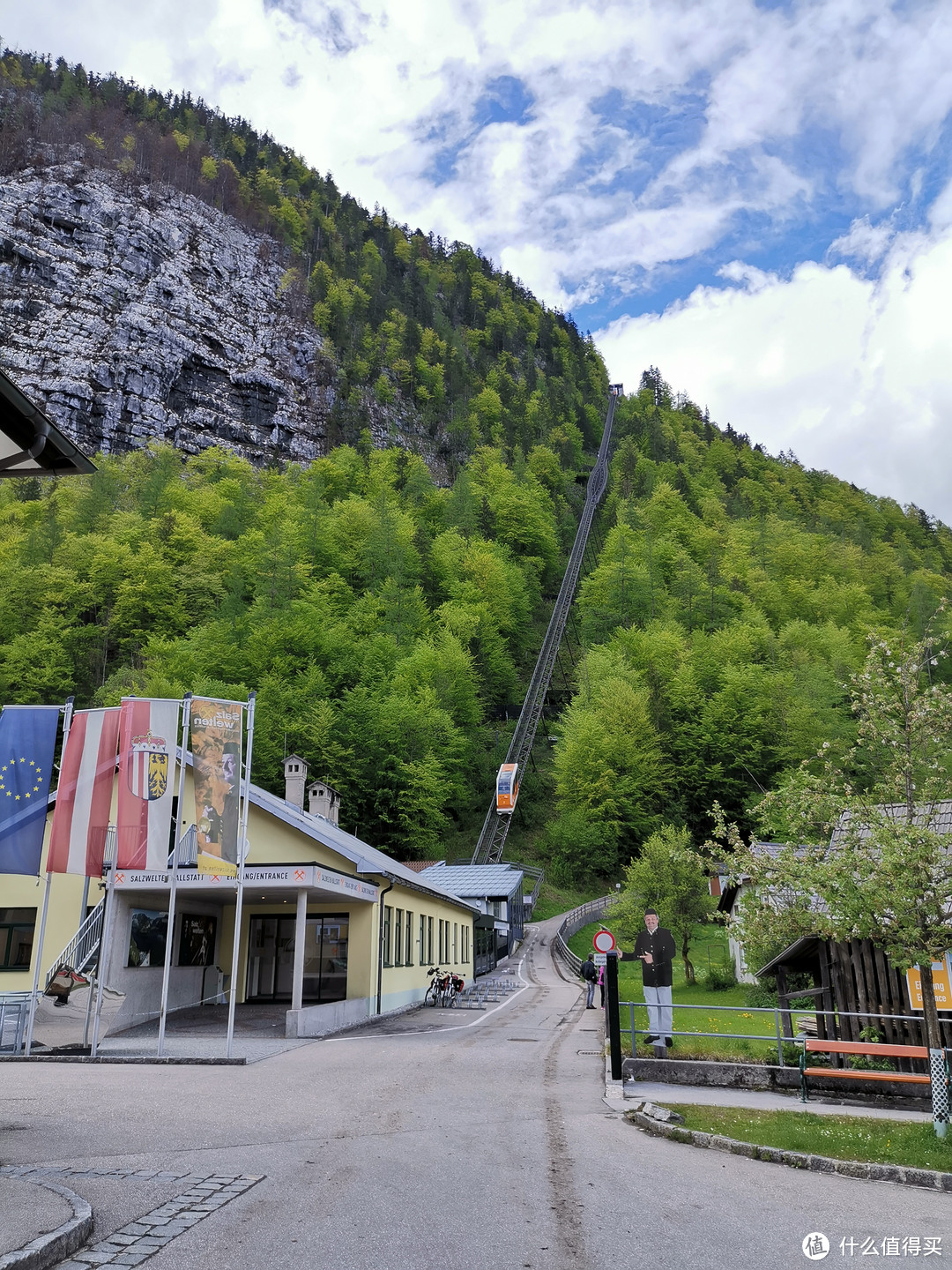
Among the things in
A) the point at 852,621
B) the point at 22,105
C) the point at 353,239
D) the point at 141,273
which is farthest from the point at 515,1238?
the point at 353,239

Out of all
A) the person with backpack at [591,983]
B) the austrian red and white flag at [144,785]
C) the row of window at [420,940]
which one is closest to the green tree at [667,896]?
the person with backpack at [591,983]

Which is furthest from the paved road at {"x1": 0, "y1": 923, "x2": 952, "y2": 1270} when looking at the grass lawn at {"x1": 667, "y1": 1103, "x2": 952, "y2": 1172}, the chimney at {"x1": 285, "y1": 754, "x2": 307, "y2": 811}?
the chimney at {"x1": 285, "y1": 754, "x2": 307, "y2": 811}

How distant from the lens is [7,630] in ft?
184

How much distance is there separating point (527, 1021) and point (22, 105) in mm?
131605

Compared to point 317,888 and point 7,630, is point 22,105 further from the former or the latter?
point 317,888

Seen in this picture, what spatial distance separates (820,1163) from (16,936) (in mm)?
20303

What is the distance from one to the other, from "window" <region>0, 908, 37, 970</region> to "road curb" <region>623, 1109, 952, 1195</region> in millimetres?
18169

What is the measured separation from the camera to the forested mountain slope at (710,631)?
58219 mm

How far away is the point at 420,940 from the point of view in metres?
28.0

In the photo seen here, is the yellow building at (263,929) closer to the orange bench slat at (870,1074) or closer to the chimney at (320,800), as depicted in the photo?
the chimney at (320,800)

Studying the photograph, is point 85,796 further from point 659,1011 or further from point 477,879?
point 477,879

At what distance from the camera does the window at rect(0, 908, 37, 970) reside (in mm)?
21172

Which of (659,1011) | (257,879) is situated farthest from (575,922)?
(659,1011)

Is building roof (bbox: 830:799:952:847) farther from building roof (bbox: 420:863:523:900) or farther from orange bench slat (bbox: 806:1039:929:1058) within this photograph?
building roof (bbox: 420:863:523:900)
